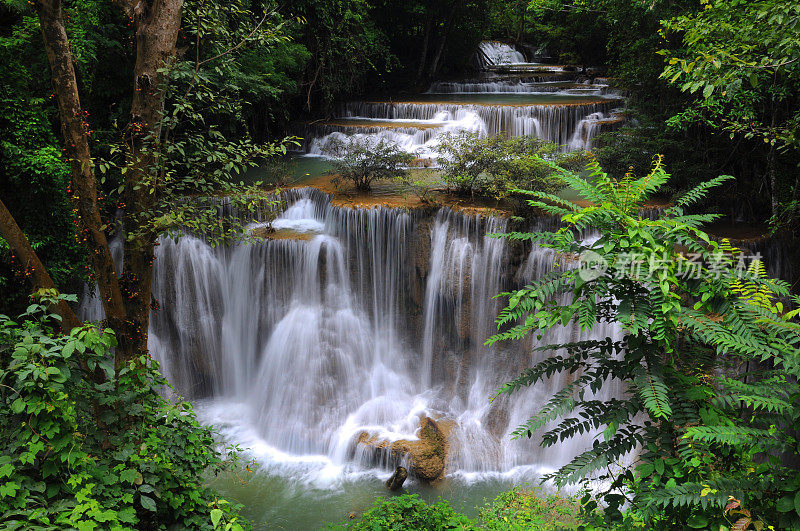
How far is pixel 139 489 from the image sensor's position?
10.8 feet

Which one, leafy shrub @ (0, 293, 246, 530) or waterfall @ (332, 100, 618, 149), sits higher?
waterfall @ (332, 100, 618, 149)

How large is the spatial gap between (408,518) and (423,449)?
2764 millimetres

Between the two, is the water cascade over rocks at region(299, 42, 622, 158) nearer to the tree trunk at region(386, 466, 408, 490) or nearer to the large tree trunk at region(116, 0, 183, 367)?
the tree trunk at region(386, 466, 408, 490)

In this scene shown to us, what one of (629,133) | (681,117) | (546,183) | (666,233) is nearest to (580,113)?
(629,133)

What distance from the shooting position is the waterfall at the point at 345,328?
8922 mm

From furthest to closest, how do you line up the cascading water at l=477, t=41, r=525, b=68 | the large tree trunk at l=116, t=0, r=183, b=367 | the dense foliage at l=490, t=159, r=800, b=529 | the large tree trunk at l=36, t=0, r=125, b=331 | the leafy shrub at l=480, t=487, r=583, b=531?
the cascading water at l=477, t=41, r=525, b=68
the leafy shrub at l=480, t=487, r=583, b=531
the large tree trunk at l=116, t=0, r=183, b=367
the large tree trunk at l=36, t=0, r=125, b=331
the dense foliage at l=490, t=159, r=800, b=529

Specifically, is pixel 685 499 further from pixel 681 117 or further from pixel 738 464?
pixel 681 117

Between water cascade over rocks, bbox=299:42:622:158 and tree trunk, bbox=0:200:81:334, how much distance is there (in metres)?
7.90

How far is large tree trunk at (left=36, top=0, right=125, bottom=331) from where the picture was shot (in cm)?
405

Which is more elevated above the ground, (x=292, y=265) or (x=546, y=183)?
(x=546, y=183)

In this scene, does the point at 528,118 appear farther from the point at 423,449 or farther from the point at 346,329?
the point at 423,449

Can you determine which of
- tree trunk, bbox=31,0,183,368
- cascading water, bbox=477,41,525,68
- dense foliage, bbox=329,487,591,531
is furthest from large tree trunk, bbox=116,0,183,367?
cascading water, bbox=477,41,525,68

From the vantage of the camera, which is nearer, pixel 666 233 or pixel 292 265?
pixel 666 233

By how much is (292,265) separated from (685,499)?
7769 millimetres
